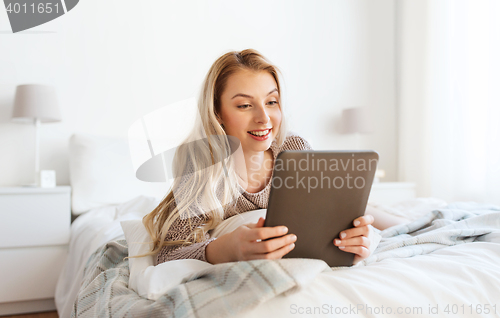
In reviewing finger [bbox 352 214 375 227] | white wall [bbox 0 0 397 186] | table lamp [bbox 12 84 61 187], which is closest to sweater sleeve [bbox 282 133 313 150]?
finger [bbox 352 214 375 227]

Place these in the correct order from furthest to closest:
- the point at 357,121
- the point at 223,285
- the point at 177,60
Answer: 1. the point at 357,121
2. the point at 177,60
3. the point at 223,285

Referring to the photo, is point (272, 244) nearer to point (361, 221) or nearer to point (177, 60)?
point (361, 221)

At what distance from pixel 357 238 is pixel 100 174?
69.7 inches

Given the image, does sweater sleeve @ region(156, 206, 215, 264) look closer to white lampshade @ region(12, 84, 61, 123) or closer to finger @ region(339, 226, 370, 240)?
finger @ region(339, 226, 370, 240)

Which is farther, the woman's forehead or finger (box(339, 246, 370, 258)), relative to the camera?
the woman's forehead

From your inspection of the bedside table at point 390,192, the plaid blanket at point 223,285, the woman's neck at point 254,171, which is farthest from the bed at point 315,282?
the bedside table at point 390,192

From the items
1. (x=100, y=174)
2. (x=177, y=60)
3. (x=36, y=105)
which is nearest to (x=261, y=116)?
(x=100, y=174)

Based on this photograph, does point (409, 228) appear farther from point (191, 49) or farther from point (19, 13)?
point (19, 13)

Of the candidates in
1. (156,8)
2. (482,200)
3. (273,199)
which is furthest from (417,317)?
(156,8)

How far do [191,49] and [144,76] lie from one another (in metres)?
0.41

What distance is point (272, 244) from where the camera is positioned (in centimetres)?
70

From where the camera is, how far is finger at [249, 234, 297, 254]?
700 millimetres

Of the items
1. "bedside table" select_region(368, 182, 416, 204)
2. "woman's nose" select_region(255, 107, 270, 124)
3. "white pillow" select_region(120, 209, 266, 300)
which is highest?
"woman's nose" select_region(255, 107, 270, 124)

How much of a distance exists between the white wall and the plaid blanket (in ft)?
3.86
